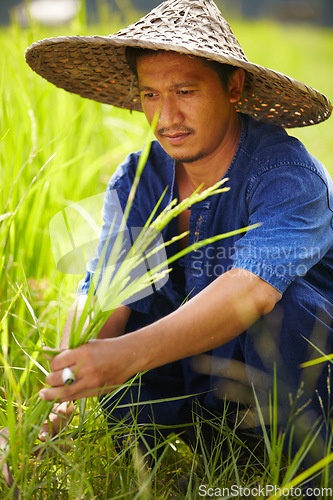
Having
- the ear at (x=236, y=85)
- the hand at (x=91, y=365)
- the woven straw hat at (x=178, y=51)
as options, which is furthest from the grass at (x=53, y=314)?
the ear at (x=236, y=85)

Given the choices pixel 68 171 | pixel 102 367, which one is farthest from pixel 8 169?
pixel 102 367

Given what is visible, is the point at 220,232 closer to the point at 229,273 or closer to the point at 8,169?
the point at 229,273

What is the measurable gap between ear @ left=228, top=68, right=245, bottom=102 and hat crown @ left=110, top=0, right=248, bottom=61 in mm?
67

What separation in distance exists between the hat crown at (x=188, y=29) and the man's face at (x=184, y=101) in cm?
7

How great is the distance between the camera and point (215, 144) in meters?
1.68

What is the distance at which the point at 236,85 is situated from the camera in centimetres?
170

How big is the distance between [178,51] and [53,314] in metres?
1.02

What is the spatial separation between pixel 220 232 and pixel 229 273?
421 millimetres

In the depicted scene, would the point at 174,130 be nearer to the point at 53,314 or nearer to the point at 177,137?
the point at 177,137

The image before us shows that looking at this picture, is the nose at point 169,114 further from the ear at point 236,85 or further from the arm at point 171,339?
the arm at point 171,339

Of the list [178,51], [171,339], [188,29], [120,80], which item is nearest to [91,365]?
[171,339]

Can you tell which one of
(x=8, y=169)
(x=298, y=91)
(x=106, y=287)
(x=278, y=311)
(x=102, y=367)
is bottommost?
(x=278, y=311)

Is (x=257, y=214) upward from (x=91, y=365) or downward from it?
upward

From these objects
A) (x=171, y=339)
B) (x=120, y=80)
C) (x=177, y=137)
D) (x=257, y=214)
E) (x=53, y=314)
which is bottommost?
(x=53, y=314)
